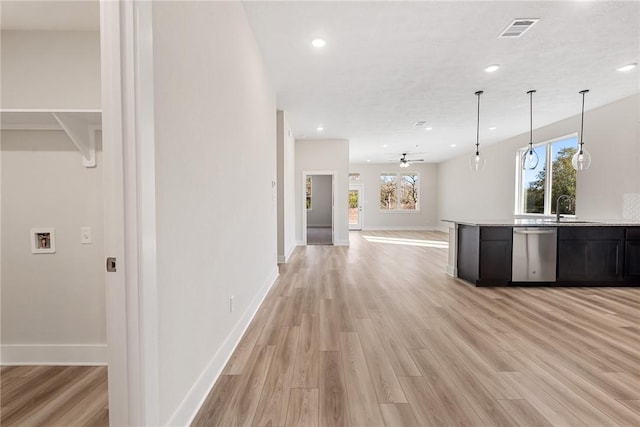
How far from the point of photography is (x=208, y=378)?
1844mm

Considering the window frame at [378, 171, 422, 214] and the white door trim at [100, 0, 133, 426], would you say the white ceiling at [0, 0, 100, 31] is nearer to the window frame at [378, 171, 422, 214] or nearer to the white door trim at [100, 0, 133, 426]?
the white door trim at [100, 0, 133, 426]

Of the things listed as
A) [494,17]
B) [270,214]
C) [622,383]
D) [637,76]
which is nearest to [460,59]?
[494,17]

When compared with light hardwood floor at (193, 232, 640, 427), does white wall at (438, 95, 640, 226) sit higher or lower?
higher

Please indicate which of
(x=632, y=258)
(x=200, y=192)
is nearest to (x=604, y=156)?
(x=632, y=258)

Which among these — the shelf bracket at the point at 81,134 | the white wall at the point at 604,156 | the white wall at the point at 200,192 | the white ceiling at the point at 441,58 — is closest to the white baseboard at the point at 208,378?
the white wall at the point at 200,192

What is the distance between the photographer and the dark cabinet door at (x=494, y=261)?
4188 millimetres

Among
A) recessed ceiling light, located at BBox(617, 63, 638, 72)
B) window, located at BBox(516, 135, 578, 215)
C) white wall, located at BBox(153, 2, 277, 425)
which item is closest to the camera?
white wall, located at BBox(153, 2, 277, 425)

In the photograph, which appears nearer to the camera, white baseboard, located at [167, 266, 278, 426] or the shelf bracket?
white baseboard, located at [167, 266, 278, 426]

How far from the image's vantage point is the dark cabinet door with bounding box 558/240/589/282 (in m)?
4.24

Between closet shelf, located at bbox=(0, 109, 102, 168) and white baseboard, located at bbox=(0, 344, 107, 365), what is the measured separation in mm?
1337

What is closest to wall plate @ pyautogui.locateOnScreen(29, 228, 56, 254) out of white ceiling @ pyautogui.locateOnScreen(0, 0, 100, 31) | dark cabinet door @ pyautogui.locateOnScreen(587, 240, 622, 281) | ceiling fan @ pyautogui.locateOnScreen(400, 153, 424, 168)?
white ceiling @ pyautogui.locateOnScreen(0, 0, 100, 31)

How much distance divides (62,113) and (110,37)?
1.10 metres

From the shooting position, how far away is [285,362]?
7.09 feet

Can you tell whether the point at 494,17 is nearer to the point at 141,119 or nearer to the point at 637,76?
the point at 637,76
